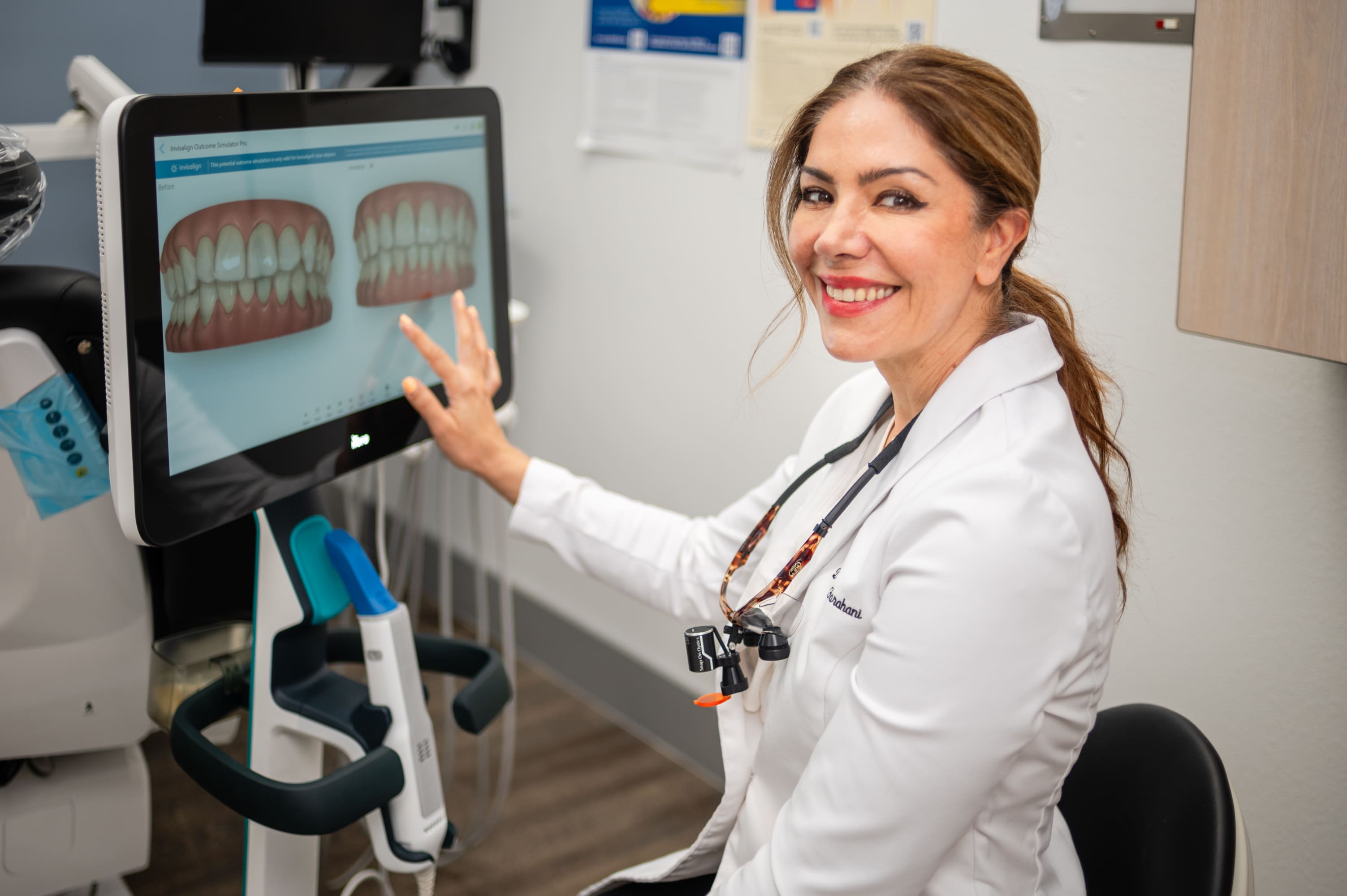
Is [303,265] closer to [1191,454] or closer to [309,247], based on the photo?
[309,247]

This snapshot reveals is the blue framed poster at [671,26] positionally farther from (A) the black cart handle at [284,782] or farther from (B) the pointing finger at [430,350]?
(A) the black cart handle at [284,782]

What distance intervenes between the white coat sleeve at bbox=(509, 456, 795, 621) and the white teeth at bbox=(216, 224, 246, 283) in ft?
1.56

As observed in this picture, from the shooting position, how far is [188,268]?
2.90ft

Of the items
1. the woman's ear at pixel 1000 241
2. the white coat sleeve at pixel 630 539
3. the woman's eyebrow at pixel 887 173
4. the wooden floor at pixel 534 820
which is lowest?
the wooden floor at pixel 534 820

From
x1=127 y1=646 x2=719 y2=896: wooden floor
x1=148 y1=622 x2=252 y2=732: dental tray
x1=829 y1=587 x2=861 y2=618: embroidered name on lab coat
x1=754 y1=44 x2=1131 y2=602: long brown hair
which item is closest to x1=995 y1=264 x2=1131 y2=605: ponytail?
x1=754 y1=44 x2=1131 y2=602: long brown hair

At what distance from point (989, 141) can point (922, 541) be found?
1.18 feet

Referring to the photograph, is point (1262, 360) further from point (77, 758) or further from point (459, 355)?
point (77, 758)

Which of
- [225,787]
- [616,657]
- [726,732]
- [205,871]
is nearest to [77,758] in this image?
[225,787]

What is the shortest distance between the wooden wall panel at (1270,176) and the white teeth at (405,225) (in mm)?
767

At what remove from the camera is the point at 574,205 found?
7.45ft

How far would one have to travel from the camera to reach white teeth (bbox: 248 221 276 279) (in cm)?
95

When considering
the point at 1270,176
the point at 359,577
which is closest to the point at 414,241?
the point at 359,577

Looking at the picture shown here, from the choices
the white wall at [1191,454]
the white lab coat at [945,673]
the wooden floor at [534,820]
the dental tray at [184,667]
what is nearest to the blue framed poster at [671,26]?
the white wall at [1191,454]

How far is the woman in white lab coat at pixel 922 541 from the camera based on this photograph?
83 cm
